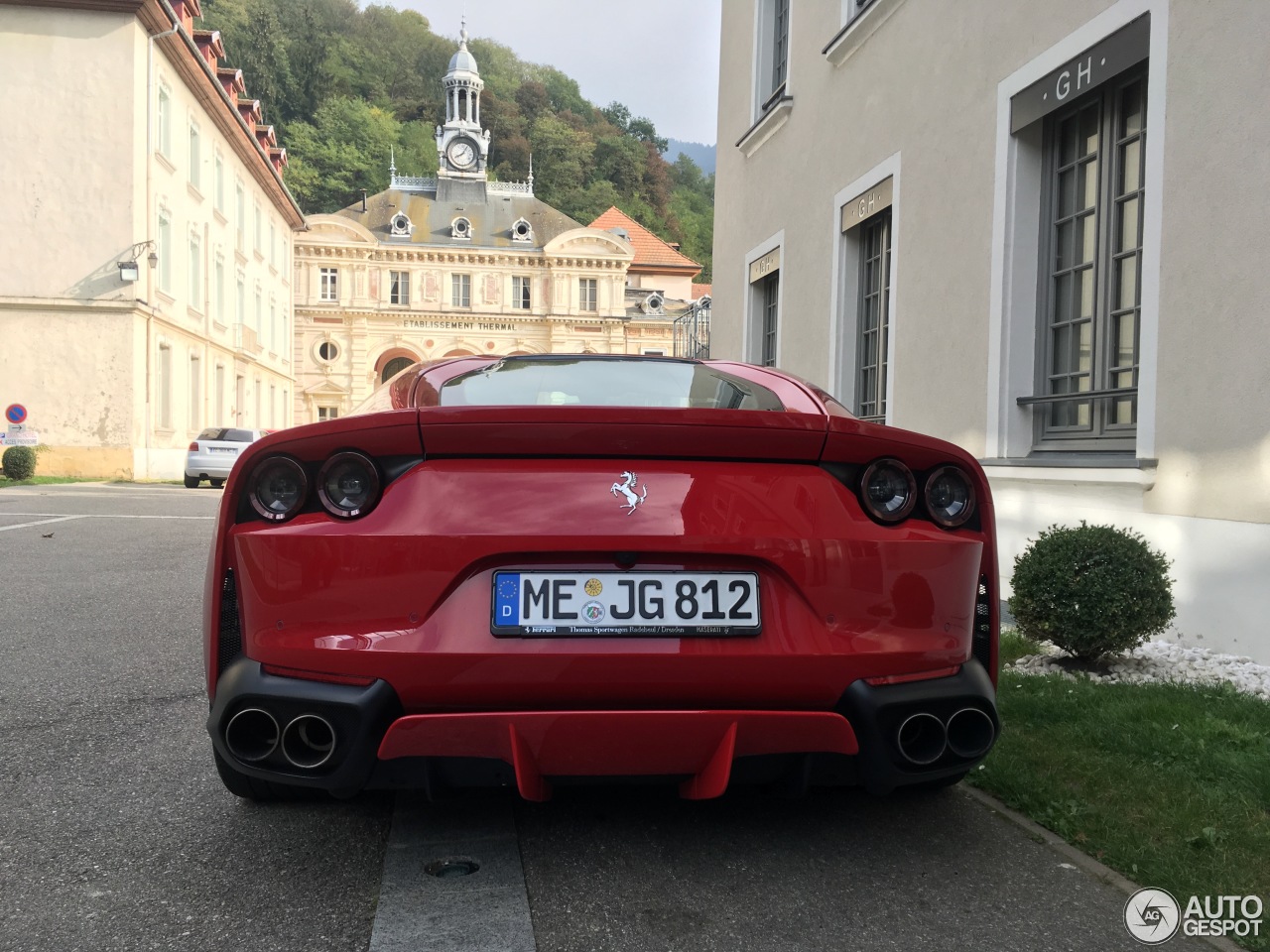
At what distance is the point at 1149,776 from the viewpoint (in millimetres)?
3047

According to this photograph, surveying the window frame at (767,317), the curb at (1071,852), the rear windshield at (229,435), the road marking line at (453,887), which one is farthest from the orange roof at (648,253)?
the road marking line at (453,887)

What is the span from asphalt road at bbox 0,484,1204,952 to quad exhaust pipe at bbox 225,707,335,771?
31cm

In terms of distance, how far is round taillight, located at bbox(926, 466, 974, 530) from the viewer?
248 cm

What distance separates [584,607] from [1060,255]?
5.71m

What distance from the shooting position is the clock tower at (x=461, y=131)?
228 feet

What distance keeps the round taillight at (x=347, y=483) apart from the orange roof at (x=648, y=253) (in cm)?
7141

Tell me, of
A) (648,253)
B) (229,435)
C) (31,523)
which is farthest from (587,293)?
(31,523)

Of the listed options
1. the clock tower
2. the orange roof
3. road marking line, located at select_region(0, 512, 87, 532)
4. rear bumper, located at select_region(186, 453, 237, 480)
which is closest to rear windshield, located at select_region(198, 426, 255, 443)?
rear bumper, located at select_region(186, 453, 237, 480)

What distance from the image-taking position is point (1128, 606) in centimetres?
439

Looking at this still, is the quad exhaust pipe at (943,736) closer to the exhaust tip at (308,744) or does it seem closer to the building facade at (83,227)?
the exhaust tip at (308,744)

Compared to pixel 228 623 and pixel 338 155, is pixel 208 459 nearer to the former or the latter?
pixel 228 623

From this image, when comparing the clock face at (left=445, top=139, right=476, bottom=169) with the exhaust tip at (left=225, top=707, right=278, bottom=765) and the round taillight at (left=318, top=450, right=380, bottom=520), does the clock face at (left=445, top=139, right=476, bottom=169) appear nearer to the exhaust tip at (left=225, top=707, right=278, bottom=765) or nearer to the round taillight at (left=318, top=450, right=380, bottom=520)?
the round taillight at (left=318, top=450, right=380, bottom=520)

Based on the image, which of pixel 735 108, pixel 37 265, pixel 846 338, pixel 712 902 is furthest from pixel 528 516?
pixel 37 265

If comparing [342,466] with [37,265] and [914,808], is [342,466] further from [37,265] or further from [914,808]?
[37,265]
